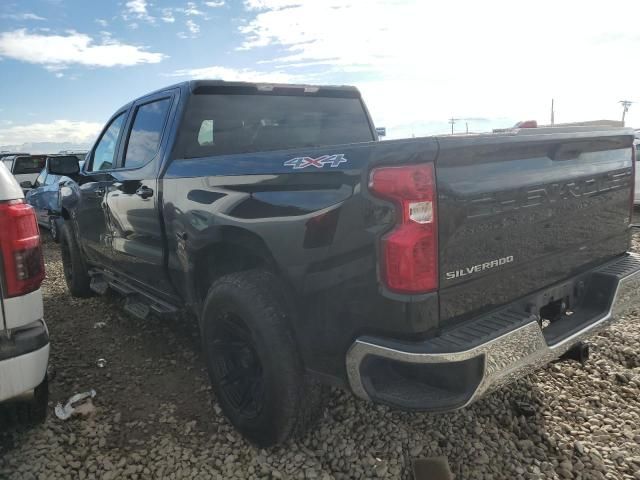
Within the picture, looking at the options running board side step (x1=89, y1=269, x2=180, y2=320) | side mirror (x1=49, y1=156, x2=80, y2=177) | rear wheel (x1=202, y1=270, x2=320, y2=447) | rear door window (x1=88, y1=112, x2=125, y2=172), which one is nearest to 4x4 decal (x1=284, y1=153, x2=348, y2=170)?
rear wheel (x1=202, y1=270, x2=320, y2=447)

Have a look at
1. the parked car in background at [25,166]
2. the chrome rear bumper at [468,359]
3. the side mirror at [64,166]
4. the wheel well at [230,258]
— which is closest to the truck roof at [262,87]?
the wheel well at [230,258]

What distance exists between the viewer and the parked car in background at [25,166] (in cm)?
1187

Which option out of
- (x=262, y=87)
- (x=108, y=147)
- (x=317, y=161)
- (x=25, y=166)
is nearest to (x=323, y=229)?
(x=317, y=161)

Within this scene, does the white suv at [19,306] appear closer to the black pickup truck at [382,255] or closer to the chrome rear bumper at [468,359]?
the black pickup truck at [382,255]

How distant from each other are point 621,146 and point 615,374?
1467 millimetres

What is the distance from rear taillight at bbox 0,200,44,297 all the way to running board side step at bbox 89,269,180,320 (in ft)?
3.91

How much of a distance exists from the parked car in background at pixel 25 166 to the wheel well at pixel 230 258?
10.7m

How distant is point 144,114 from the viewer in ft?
12.6

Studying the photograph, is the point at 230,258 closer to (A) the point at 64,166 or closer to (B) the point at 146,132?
(B) the point at 146,132

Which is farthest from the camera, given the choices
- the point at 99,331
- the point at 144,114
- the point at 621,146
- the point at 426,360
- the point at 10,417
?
the point at 99,331

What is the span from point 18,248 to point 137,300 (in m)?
1.76

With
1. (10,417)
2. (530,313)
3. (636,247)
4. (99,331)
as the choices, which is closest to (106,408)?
(10,417)

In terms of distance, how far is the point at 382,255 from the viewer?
1883mm

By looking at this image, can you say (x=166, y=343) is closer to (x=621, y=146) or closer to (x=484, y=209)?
(x=484, y=209)
